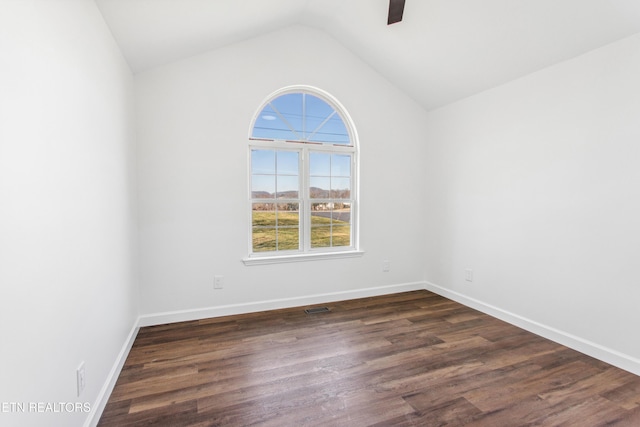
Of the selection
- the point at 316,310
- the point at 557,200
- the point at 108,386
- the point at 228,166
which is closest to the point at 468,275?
the point at 557,200

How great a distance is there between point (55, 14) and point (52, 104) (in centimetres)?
40

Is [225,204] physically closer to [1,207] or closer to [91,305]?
[91,305]

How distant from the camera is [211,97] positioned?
3.08 meters

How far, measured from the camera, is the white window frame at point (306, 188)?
3.39 metres

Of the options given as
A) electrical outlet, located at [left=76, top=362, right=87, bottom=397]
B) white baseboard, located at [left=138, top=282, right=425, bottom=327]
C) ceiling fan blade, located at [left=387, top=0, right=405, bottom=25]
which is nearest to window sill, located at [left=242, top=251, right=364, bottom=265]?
white baseboard, located at [left=138, top=282, right=425, bottom=327]

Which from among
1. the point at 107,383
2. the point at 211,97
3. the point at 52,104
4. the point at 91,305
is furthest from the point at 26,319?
the point at 211,97

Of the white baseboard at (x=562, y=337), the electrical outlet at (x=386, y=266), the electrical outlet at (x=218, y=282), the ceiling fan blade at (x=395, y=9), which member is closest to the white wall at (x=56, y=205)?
the electrical outlet at (x=218, y=282)

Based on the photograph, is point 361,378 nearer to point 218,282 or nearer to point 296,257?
point 296,257

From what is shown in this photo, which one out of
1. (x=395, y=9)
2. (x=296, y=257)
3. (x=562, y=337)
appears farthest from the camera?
(x=296, y=257)

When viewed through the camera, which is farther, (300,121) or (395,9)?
(300,121)

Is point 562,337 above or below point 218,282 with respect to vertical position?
below

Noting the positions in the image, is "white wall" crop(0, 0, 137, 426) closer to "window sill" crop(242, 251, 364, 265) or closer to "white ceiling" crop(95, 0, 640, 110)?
"white ceiling" crop(95, 0, 640, 110)

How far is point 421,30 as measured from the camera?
286 centimetres

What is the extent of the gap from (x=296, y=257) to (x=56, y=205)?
2.41m
